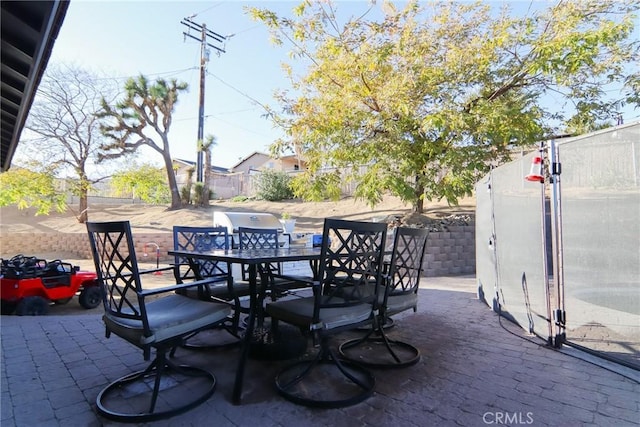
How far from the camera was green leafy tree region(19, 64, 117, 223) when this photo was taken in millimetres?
11148

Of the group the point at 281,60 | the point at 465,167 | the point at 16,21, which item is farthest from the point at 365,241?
the point at 281,60

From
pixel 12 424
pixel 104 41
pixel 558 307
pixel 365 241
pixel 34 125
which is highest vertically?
pixel 104 41

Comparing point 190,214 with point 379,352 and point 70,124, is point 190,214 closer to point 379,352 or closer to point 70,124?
point 70,124

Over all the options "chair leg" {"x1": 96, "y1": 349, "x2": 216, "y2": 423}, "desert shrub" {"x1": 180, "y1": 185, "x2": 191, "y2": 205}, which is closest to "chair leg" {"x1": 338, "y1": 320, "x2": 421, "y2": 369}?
"chair leg" {"x1": 96, "y1": 349, "x2": 216, "y2": 423}

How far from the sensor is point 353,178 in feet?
27.4

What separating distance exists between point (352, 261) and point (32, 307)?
4.17 meters

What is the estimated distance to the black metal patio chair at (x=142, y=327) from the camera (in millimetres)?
1779

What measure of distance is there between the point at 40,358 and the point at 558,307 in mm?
4097

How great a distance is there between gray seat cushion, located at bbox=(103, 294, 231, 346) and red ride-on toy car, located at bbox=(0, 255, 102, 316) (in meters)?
2.43

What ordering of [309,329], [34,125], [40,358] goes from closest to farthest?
1. [309,329]
2. [40,358]
3. [34,125]

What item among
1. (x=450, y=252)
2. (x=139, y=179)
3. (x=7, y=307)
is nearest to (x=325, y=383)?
(x=7, y=307)

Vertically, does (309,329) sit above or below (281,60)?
below

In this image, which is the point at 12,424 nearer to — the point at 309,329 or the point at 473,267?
the point at 309,329

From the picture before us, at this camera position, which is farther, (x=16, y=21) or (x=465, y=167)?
(x=465, y=167)
